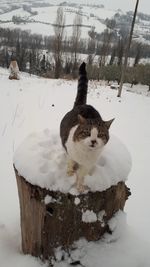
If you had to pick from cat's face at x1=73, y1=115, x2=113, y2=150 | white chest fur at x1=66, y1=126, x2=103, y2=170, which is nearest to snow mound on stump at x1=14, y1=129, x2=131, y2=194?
white chest fur at x1=66, y1=126, x2=103, y2=170

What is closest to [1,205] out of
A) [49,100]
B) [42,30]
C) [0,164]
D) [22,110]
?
[0,164]

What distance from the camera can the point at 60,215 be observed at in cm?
234

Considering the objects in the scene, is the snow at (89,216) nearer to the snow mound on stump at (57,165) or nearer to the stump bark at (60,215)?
the stump bark at (60,215)

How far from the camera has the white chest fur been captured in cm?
214

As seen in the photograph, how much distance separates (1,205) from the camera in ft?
12.0

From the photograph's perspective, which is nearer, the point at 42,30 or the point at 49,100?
the point at 49,100

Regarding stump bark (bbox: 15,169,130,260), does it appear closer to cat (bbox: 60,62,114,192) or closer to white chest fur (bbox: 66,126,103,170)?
cat (bbox: 60,62,114,192)

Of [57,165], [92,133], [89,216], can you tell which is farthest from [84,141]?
[89,216]

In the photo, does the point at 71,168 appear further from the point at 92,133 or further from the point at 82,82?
the point at 82,82

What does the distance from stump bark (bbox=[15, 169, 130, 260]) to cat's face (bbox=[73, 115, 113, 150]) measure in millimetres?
476

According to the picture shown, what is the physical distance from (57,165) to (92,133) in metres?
0.67

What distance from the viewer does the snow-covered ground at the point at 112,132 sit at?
2590 millimetres

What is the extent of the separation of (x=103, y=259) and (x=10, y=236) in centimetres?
112

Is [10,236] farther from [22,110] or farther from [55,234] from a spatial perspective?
[22,110]
